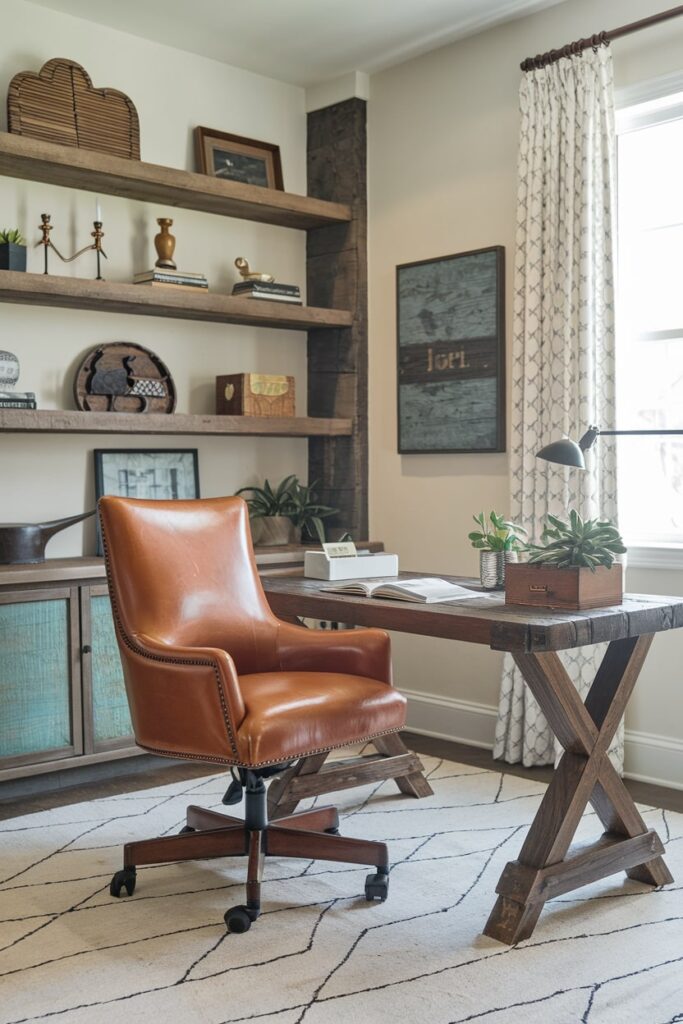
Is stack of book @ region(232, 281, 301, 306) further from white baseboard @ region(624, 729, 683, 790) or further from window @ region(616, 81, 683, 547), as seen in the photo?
white baseboard @ region(624, 729, 683, 790)

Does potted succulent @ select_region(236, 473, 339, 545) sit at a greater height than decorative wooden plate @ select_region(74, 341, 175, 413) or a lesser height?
lesser

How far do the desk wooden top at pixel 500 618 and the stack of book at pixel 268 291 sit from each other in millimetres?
1720

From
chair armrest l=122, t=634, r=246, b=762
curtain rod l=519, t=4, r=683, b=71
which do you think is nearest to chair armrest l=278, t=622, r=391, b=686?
chair armrest l=122, t=634, r=246, b=762

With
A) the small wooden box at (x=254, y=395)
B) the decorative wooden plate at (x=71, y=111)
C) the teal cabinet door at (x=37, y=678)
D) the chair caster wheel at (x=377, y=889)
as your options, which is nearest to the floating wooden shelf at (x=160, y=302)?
the small wooden box at (x=254, y=395)

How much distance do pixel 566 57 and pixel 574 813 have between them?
266cm

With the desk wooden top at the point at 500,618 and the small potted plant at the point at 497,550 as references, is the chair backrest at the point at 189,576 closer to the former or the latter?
the desk wooden top at the point at 500,618

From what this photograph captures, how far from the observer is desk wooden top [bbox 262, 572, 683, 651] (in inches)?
95.0

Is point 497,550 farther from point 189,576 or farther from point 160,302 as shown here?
point 160,302

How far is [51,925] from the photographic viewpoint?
256 cm

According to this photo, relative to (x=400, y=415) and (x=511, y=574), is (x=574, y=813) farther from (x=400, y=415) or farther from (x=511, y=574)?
(x=400, y=415)

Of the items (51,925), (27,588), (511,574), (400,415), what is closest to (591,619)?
(511,574)

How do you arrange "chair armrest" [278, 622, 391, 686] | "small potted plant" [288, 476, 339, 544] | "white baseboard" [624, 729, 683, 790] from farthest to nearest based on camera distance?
"small potted plant" [288, 476, 339, 544] → "white baseboard" [624, 729, 683, 790] → "chair armrest" [278, 622, 391, 686]

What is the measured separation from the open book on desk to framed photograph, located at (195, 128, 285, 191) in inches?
85.7

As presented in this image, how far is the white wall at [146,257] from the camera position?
3.97 metres
